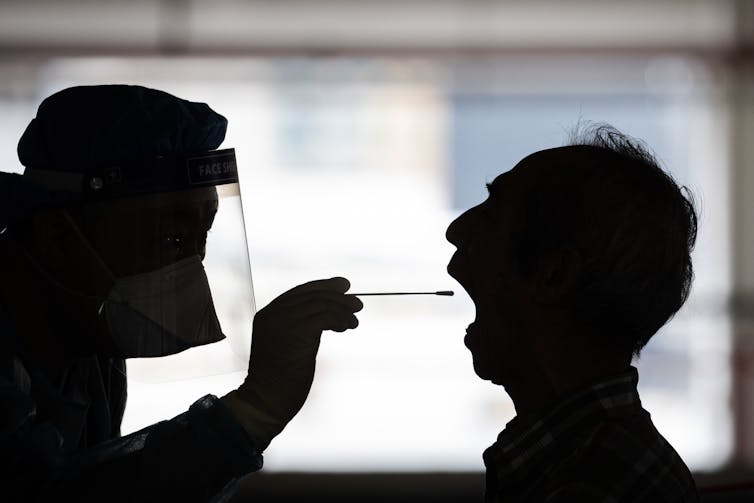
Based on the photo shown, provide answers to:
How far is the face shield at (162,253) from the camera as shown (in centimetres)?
119

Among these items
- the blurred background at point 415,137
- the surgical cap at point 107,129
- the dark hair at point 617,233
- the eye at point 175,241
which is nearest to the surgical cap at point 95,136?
the surgical cap at point 107,129

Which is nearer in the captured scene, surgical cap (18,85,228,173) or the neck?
the neck

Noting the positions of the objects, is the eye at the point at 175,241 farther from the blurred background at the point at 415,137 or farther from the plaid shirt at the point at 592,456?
the blurred background at the point at 415,137

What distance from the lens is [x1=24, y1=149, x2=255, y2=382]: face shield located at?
3.90 feet

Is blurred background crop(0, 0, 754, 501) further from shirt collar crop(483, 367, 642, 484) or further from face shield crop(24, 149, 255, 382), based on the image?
shirt collar crop(483, 367, 642, 484)

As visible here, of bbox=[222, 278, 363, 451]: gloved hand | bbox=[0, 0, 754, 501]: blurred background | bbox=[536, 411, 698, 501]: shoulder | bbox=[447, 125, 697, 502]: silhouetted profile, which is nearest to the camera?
bbox=[536, 411, 698, 501]: shoulder

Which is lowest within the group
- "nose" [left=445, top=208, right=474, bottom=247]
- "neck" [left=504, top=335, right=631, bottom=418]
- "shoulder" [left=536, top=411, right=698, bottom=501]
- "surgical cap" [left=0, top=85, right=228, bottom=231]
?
"shoulder" [left=536, top=411, right=698, bottom=501]

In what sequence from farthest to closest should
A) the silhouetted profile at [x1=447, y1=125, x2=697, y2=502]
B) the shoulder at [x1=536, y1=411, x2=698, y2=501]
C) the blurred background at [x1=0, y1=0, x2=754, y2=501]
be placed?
the blurred background at [x1=0, y1=0, x2=754, y2=501], the silhouetted profile at [x1=447, y1=125, x2=697, y2=502], the shoulder at [x1=536, y1=411, x2=698, y2=501]

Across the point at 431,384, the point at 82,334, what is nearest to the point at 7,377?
the point at 82,334

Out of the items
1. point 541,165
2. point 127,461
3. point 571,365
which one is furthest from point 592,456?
point 127,461

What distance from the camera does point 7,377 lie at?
1116mm

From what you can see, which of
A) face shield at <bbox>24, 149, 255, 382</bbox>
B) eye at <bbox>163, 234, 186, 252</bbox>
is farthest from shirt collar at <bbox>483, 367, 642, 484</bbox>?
eye at <bbox>163, 234, 186, 252</bbox>

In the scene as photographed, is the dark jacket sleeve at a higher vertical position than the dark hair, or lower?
lower

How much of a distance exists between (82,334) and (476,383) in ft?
6.26
